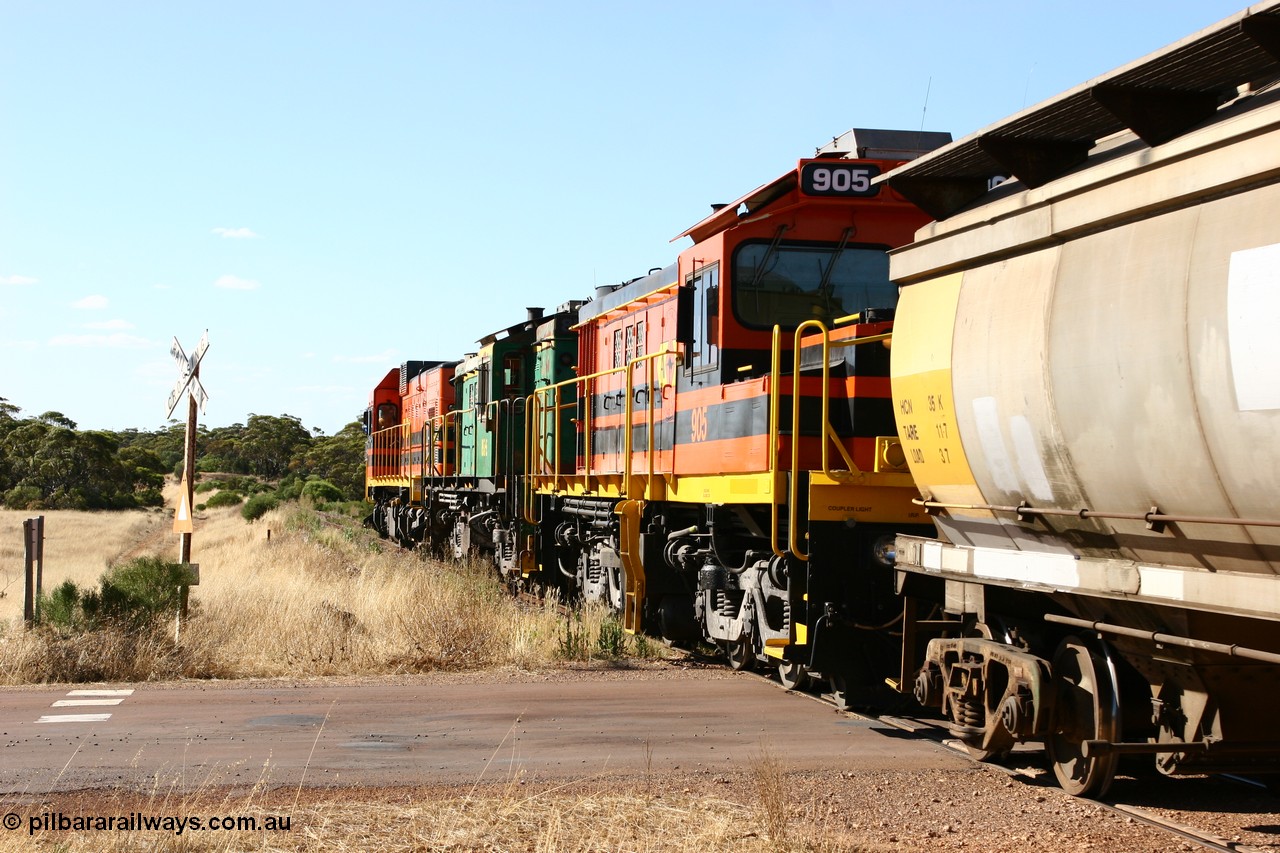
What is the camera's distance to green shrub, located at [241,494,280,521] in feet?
166

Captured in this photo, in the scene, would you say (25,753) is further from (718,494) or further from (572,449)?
(572,449)

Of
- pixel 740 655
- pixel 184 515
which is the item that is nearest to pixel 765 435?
pixel 740 655

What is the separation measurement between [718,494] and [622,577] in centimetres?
331

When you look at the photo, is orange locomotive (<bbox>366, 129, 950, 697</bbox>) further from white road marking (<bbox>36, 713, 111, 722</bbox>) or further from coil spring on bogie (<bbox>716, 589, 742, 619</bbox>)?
white road marking (<bbox>36, 713, 111, 722</bbox>)

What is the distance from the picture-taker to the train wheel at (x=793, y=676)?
1113 cm

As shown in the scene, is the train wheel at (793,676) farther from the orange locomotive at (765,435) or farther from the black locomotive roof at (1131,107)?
the black locomotive roof at (1131,107)

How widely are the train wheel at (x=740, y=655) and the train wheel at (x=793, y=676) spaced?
2.40 feet

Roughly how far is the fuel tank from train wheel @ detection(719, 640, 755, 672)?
4505 millimetres

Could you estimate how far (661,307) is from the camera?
13.7 m

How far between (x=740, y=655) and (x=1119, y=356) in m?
6.99

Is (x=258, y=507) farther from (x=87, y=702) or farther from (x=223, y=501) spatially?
(x=87, y=702)

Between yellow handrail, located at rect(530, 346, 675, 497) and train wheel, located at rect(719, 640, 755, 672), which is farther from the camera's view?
yellow handrail, located at rect(530, 346, 675, 497)

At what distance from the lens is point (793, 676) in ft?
37.0

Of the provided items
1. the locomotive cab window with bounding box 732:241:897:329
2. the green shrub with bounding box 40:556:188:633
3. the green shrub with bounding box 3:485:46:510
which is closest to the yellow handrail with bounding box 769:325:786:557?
the locomotive cab window with bounding box 732:241:897:329
